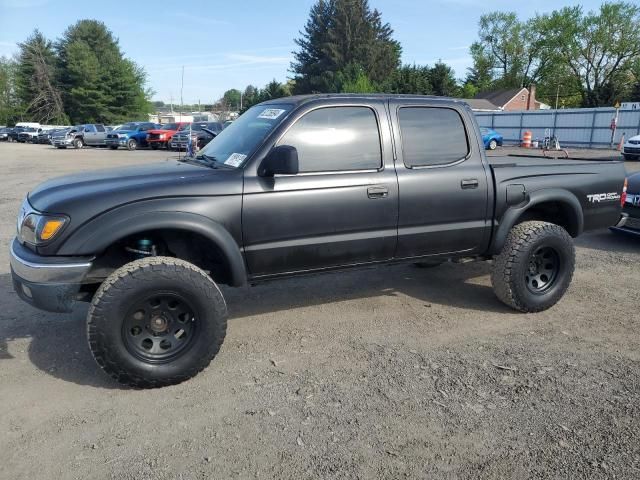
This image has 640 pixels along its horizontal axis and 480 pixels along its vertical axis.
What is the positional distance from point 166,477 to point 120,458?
0.31 meters

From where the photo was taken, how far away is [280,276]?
3820 millimetres

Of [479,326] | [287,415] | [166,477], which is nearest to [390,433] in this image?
[287,415]

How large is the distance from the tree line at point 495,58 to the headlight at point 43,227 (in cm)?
4563

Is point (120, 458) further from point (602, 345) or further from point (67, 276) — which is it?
point (602, 345)

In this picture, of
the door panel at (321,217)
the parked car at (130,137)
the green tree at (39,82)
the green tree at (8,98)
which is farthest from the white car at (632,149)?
the green tree at (8,98)

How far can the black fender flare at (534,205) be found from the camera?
445 cm

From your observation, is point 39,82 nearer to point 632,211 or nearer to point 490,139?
point 490,139

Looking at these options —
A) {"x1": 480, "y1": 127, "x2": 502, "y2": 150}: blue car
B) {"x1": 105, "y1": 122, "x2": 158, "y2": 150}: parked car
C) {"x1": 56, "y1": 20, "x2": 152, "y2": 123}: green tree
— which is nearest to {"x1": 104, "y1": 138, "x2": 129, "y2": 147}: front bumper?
{"x1": 105, "y1": 122, "x2": 158, "y2": 150}: parked car

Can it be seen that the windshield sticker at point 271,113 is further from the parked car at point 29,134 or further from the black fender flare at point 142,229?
the parked car at point 29,134

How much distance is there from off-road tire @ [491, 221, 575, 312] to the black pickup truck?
0.01m

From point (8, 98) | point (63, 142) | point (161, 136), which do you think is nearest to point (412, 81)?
point (161, 136)

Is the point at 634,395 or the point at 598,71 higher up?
the point at 598,71

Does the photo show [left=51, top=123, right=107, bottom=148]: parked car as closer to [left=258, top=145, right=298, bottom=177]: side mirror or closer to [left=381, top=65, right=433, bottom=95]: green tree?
[left=381, top=65, right=433, bottom=95]: green tree

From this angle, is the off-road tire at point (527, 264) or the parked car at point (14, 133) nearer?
the off-road tire at point (527, 264)
